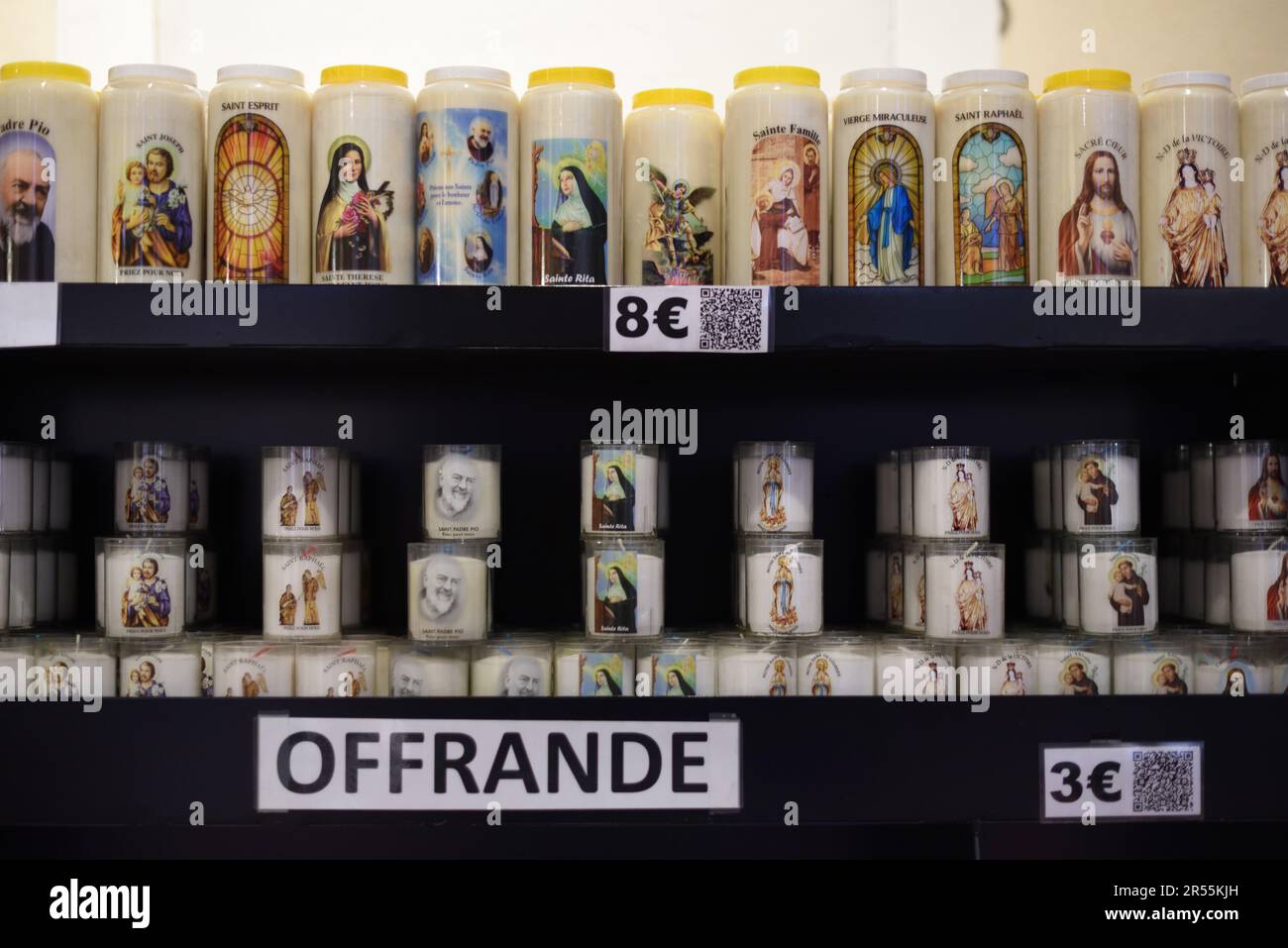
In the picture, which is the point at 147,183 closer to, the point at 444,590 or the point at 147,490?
the point at 147,490

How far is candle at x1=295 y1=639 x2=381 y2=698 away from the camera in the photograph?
139 cm

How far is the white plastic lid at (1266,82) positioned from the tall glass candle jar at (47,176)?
1.47 metres

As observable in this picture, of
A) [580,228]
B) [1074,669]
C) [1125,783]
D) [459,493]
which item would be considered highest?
[580,228]

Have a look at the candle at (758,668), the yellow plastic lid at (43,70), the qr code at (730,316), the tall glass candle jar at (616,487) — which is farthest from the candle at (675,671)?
the yellow plastic lid at (43,70)

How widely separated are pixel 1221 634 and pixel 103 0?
6.22 ft

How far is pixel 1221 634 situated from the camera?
1.41 m

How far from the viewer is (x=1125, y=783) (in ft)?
4.28

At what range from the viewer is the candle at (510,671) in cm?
Answer: 139

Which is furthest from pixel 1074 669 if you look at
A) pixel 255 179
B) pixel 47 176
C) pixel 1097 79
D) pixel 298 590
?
pixel 47 176

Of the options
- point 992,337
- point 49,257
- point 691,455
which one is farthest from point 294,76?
point 992,337

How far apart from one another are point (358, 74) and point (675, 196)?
423mm

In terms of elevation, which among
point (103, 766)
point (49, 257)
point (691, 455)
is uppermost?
point (49, 257)

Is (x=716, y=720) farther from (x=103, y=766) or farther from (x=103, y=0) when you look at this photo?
(x=103, y=0)
